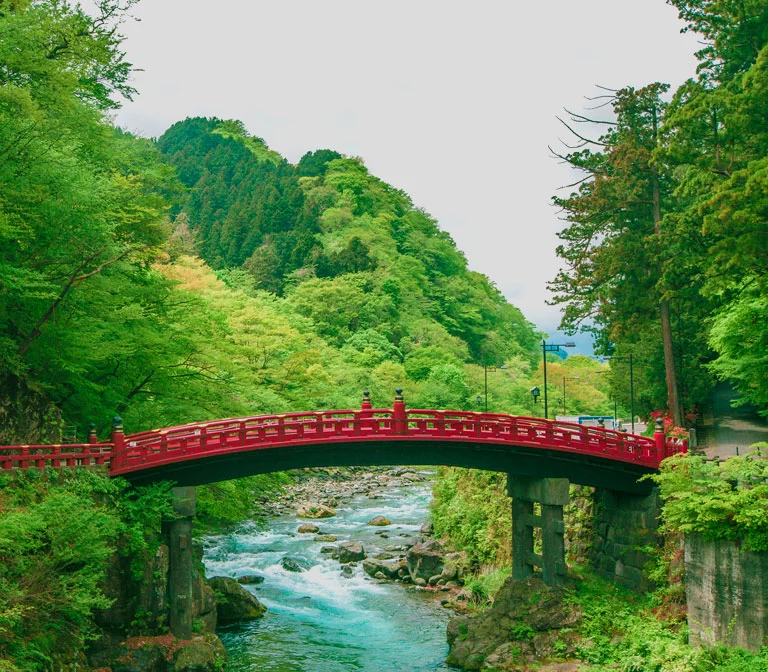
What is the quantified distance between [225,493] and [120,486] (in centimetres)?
853

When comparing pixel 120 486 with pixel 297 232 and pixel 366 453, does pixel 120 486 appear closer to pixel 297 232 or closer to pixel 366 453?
pixel 366 453

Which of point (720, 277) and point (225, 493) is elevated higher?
point (720, 277)

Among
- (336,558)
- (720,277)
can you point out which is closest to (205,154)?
(336,558)

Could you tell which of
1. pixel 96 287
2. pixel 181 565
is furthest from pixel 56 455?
pixel 96 287

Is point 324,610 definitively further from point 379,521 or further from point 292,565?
point 379,521

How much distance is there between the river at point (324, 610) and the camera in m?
26.5

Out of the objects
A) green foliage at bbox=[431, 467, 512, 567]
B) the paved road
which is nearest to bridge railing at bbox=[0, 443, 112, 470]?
green foliage at bbox=[431, 467, 512, 567]

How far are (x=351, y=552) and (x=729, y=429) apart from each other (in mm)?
17936

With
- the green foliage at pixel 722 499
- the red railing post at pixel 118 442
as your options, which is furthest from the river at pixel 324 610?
the green foliage at pixel 722 499

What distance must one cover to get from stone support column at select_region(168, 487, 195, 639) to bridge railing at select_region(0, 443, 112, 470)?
9.31ft

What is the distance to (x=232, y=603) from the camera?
29688mm

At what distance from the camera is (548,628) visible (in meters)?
25.7

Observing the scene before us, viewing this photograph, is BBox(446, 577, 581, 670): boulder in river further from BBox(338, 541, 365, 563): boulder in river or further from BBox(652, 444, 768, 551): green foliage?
BBox(338, 541, 365, 563): boulder in river

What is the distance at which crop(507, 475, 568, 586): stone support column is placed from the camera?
1089 inches
